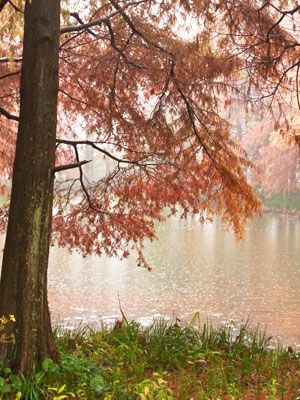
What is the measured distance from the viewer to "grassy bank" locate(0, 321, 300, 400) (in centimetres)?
343

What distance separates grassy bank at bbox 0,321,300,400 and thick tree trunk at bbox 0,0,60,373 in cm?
24

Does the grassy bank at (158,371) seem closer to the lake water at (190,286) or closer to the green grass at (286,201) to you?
the lake water at (190,286)

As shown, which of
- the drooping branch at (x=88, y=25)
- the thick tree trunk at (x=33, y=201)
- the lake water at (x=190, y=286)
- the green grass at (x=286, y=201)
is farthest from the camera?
the green grass at (x=286, y=201)

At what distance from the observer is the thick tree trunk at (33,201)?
11.8 ft

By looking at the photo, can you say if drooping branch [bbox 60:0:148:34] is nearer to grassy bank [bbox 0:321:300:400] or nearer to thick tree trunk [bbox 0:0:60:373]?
thick tree trunk [bbox 0:0:60:373]

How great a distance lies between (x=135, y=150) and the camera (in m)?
5.21

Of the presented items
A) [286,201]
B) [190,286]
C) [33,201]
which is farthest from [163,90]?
[286,201]

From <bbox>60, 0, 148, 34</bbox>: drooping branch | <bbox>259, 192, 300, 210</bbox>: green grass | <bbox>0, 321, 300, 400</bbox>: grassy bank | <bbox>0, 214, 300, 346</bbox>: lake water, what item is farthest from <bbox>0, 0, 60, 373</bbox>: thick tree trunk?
<bbox>259, 192, 300, 210</bbox>: green grass

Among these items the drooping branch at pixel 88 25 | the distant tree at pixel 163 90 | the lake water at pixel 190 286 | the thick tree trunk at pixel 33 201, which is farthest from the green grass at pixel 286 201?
the thick tree trunk at pixel 33 201

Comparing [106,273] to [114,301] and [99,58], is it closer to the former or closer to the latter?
[114,301]

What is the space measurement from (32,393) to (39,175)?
152 cm

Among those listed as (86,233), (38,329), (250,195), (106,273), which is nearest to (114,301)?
(106,273)

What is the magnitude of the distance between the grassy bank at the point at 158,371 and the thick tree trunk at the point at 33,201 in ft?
0.79

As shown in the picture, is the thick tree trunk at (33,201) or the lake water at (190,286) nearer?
the thick tree trunk at (33,201)
